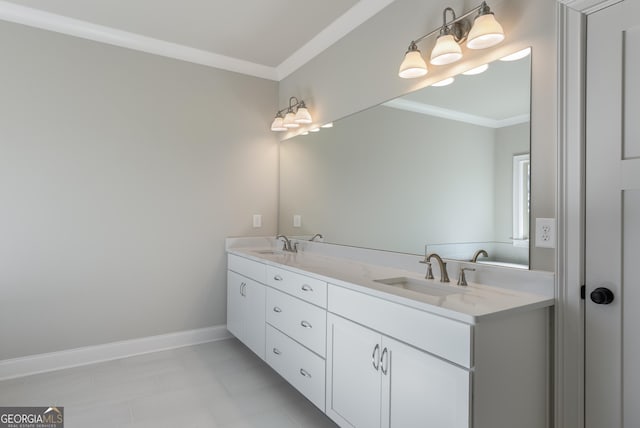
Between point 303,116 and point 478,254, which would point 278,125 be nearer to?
point 303,116

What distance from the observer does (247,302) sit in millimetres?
2990

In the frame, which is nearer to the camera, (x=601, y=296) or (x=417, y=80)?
(x=601, y=296)

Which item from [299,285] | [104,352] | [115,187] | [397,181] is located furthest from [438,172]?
[104,352]

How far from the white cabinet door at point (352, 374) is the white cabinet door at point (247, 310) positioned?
88 centimetres

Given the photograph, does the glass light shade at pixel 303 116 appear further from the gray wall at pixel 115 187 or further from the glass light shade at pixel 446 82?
the glass light shade at pixel 446 82

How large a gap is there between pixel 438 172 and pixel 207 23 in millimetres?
2013

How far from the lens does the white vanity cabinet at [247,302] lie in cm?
277

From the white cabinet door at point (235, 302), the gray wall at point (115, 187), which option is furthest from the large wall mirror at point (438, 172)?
the gray wall at point (115, 187)

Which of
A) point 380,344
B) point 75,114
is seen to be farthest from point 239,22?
point 380,344

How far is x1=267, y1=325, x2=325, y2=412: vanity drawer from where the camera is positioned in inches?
81.2

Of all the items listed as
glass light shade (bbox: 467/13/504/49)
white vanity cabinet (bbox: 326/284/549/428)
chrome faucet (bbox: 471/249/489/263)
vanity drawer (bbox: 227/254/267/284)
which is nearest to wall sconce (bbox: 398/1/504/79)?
glass light shade (bbox: 467/13/504/49)

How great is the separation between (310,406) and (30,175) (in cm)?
249

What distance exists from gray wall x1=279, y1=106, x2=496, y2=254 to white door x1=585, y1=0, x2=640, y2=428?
1.29 feet

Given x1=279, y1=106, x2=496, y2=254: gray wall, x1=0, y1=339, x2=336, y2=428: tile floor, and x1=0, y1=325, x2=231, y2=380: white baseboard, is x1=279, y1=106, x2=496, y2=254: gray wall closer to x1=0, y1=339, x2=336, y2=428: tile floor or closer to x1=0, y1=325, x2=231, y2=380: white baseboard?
→ x1=0, y1=339, x2=336, y2=428: tile floor
